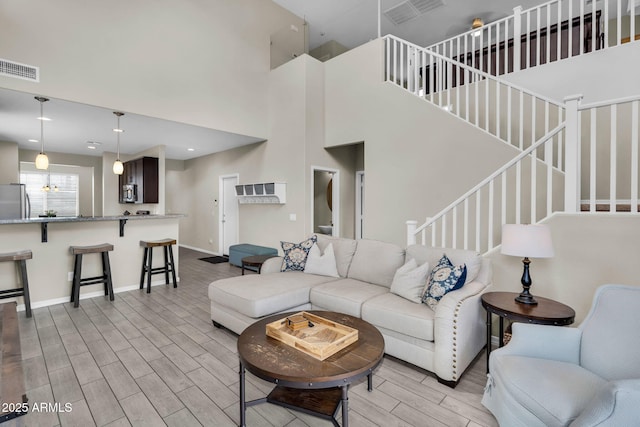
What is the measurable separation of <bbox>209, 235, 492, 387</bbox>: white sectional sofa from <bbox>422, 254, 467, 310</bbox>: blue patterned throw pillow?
54 mm

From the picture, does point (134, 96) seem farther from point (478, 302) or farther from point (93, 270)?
point (478, 302)

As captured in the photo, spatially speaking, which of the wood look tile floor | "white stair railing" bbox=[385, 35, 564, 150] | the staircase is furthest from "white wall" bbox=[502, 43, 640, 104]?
the wood look tile floor

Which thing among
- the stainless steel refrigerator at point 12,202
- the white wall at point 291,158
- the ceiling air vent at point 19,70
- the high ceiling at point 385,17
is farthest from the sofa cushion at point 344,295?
the high ceiling at point 385,17

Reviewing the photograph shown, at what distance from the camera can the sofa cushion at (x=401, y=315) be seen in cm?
226

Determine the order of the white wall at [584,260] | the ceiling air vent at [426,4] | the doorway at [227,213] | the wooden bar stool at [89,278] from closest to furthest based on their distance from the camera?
the white wall at [584,260], the wooden bar stool at [89,278], the ceiling air vent at [426,4], the doorway at [227,213]

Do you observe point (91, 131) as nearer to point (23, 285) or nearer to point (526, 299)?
point (23, 285)

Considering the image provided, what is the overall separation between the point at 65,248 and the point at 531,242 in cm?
534

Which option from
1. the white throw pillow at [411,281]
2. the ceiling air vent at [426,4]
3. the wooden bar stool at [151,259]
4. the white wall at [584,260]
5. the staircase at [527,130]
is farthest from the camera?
the ceiling air vent at [426,4]

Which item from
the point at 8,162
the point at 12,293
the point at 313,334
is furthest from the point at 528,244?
the point at 8,162

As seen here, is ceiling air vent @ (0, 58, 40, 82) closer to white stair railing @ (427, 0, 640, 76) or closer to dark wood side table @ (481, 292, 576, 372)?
dark wood side table @ (481, 292, 576, 372)

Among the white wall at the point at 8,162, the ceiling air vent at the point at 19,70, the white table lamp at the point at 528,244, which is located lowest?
the white table lamp at the point at 528,244

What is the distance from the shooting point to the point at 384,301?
2.60 meters

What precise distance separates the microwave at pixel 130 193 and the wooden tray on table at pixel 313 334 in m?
6.66

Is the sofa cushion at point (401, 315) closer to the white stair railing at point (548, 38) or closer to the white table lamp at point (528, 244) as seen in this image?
the white table lamp at point (528, 244)
